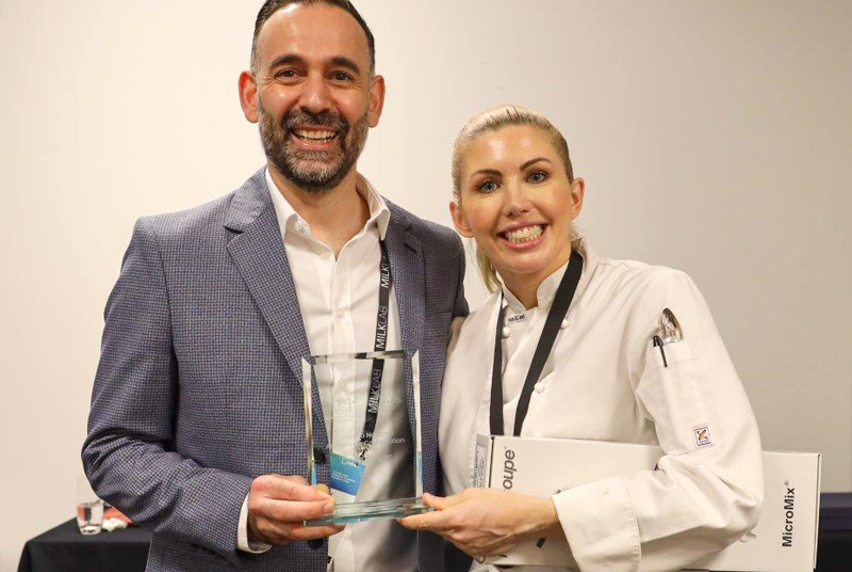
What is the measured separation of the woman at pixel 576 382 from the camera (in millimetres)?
1584

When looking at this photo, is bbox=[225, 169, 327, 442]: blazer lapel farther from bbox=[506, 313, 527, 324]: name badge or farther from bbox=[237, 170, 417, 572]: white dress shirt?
bbox=[506, 313, 527, 324]: name badge

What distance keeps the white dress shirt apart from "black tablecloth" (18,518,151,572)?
1.58m

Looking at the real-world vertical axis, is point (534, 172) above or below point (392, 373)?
above

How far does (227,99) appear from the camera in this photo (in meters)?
3.75

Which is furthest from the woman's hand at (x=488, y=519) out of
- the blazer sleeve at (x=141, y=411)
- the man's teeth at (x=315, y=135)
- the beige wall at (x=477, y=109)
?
the beige wall at (x=477, y=109)

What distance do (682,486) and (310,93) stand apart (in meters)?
1.14

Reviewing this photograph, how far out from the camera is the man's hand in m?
1.47

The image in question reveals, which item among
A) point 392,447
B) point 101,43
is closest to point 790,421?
point 392,447

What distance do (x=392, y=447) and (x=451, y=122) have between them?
2335 millimetres

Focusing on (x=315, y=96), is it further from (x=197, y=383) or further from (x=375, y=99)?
(x=197, y=383)

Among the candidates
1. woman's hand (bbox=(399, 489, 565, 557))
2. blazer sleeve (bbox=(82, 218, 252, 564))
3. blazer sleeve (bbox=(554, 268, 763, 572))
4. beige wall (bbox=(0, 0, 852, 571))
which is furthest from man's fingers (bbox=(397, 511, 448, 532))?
beige wall (bbox=(0, 0, 852, 571))

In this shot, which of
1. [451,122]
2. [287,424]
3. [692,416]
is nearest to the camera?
[692,416]

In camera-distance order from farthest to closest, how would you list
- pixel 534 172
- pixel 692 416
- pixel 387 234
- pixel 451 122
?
pixel 451 122 → pixel 387 234 → pixel 534 172 → pixel 692 416

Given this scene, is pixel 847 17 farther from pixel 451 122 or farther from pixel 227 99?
pixel 227 99
